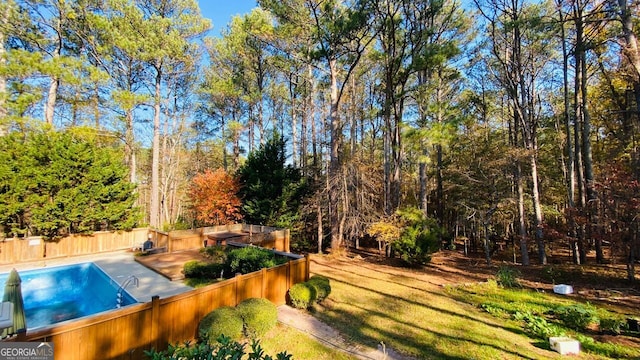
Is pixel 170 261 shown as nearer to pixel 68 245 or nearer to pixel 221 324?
pixel 68 245

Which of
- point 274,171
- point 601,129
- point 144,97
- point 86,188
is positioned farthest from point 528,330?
point 601,129

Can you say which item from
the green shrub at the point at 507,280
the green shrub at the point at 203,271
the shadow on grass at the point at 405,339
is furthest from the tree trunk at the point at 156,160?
the green shrub at the point at 507,280

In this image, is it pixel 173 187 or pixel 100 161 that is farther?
pixel 173 187

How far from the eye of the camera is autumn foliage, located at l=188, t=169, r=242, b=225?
1443 centimetres

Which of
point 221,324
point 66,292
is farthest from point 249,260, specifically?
point 66,292

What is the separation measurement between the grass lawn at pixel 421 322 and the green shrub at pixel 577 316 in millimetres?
980

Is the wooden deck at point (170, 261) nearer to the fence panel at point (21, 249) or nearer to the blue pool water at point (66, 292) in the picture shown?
the blue pool water at point (66, 292)

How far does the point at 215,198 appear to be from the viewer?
47.7 ft

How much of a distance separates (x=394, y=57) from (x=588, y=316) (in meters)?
10.9

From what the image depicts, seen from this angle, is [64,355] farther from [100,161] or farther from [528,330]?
[100,161]

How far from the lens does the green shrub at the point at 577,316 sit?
5.36m

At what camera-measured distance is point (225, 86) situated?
15828mm

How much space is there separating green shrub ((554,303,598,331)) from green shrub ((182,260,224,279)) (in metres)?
8.37

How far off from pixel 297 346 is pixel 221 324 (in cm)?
133
